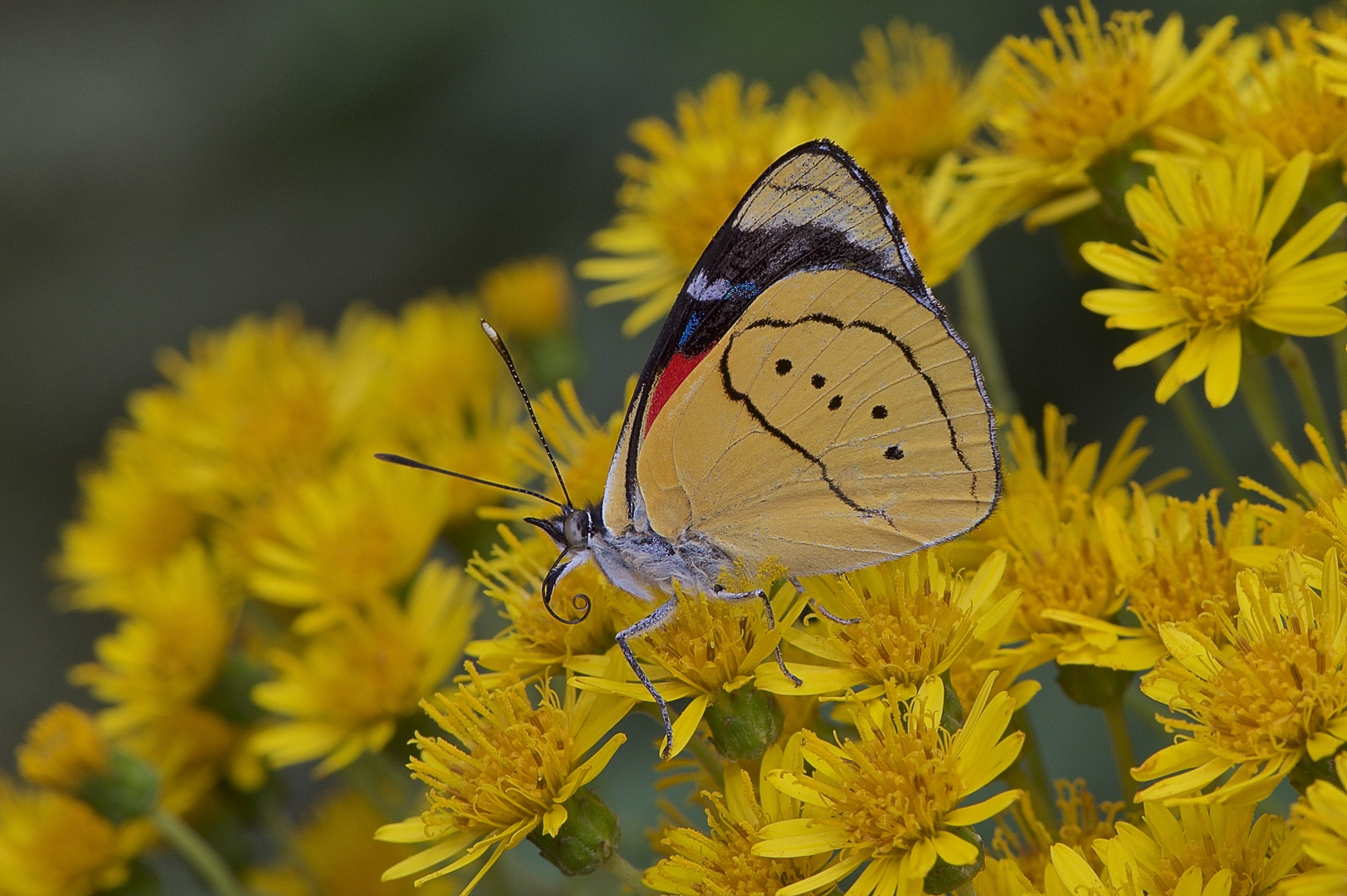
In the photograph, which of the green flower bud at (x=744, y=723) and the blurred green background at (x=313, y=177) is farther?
the blurred green background at (x=313, y=177)

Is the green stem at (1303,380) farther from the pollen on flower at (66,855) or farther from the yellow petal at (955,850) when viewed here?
the pollen on flower at (66,855)

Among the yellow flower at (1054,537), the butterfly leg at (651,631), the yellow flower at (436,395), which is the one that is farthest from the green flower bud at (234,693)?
the yellow flower at (1054,537)

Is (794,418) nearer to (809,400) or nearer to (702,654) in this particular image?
(809,400)

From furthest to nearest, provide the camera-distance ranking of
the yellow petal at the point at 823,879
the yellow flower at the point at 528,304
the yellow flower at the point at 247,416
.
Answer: the yellow flower at the point at 528,304
the yellow flower at the point at 247,416
the yellow petal at the point at 823,879

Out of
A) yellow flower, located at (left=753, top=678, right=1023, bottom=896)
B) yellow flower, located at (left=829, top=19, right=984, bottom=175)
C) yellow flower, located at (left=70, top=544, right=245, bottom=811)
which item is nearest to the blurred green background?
yellow flower, located at (left=829, top=19, right=984, bottom=175)

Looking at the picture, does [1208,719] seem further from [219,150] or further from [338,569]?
[219,150]

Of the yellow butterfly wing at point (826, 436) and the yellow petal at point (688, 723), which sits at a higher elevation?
the yellow butterfly wing at point (826, 436)

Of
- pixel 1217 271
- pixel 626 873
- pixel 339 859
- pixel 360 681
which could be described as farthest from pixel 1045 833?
pixel 339 859

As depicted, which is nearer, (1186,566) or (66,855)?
(1186,566)
